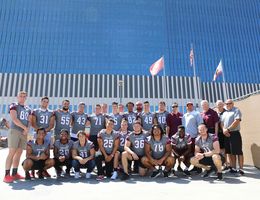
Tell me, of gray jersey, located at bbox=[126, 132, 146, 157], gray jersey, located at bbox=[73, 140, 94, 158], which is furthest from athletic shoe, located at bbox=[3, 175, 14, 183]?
gray jersey, located at bbox=[126, 132, 146, 157]

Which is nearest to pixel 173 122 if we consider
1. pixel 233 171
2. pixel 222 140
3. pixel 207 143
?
pixel 207 143

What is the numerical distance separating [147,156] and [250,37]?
54.7 m

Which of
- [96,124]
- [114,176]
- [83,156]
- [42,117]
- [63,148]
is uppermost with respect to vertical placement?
[42,117]

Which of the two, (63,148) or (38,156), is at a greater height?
(63,148)

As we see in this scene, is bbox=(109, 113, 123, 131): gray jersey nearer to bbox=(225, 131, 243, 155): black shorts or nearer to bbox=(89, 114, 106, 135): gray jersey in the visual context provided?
bbox=(89, 114, 106, 135): gray jersey

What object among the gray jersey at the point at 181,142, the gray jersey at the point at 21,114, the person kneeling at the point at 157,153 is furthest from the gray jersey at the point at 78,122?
the gray jersey at the point at 181,142

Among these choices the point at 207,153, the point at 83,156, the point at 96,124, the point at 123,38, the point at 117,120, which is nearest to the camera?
the point at 207,153

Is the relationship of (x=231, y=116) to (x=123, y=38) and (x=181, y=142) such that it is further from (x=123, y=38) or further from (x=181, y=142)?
(x=123, y=38)

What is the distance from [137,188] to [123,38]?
152 ft

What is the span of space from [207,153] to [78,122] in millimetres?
3646

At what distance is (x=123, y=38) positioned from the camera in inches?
1948

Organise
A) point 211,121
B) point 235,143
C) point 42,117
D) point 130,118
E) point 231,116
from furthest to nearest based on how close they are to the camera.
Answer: point 130,118 → point 211,121 → point 231,116 → point 235,143 → point 42,117

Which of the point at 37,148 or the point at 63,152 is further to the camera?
the point at 63,152

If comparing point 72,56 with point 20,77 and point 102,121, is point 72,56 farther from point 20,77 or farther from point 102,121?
point 102,121
